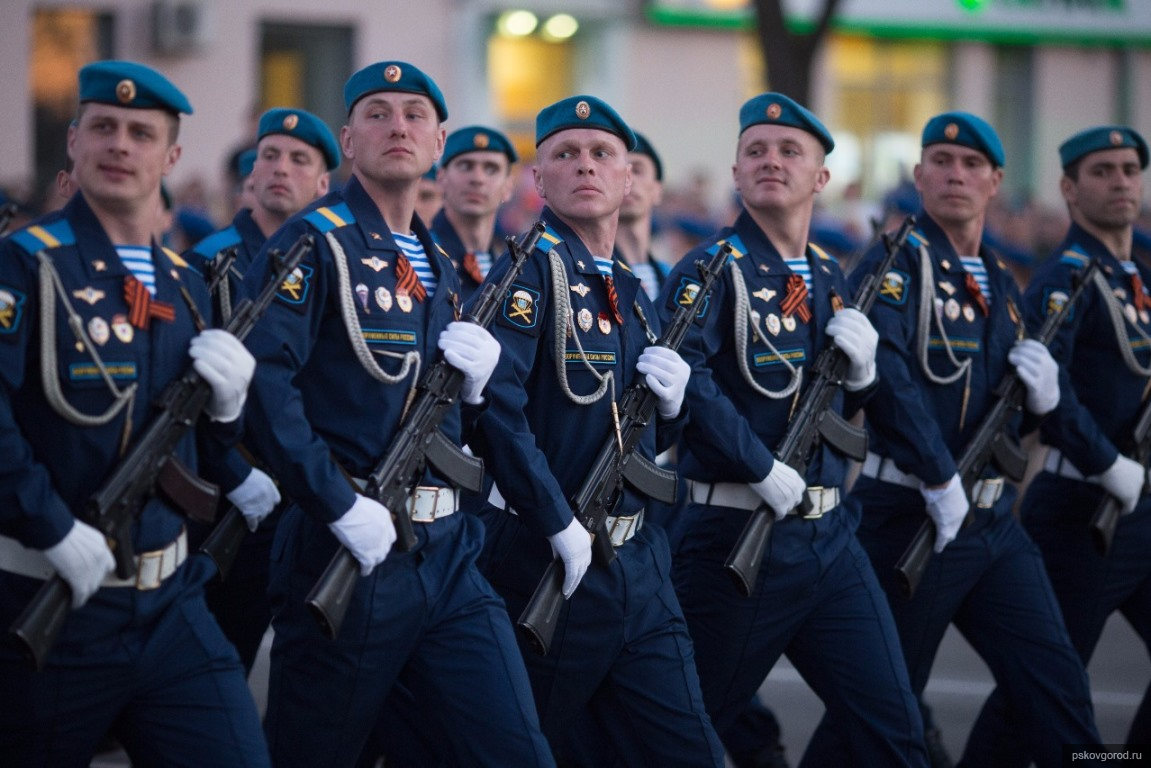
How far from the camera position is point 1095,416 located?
6.35 metres

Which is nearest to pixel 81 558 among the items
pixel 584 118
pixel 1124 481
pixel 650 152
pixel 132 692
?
pixel 132 692

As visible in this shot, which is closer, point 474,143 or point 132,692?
point 132,692

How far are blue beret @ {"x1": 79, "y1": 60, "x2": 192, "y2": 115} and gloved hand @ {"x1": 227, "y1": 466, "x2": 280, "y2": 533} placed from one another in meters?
1.22

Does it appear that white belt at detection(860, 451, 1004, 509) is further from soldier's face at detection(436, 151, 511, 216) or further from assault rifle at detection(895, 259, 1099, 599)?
soldier's face at detection(436, 151, 511, 216)

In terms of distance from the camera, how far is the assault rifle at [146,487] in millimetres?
3584

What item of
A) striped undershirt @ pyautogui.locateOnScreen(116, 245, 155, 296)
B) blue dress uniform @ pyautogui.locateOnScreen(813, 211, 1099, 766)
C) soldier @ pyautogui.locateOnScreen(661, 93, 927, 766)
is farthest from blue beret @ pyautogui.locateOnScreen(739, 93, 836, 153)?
striped undershirt @ pyautogui.locateOnScreen(116, 245, 155, 296)

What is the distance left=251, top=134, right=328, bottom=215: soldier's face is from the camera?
20.7 feet

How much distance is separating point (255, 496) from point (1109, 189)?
3.75 m

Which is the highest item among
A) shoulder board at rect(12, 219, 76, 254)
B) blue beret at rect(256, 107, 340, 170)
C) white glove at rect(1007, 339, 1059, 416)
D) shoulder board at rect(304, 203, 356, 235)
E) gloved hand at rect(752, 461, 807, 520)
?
blue beret at rect(256, 107, 340, 170)

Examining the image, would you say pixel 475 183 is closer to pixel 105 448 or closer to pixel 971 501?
pixel 971 501

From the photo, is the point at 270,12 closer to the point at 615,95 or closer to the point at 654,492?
the point at 615,95

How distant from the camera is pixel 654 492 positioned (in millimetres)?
4793

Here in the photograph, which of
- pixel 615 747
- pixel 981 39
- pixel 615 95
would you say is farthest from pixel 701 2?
pixel 615 747

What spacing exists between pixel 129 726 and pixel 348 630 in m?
0.60
